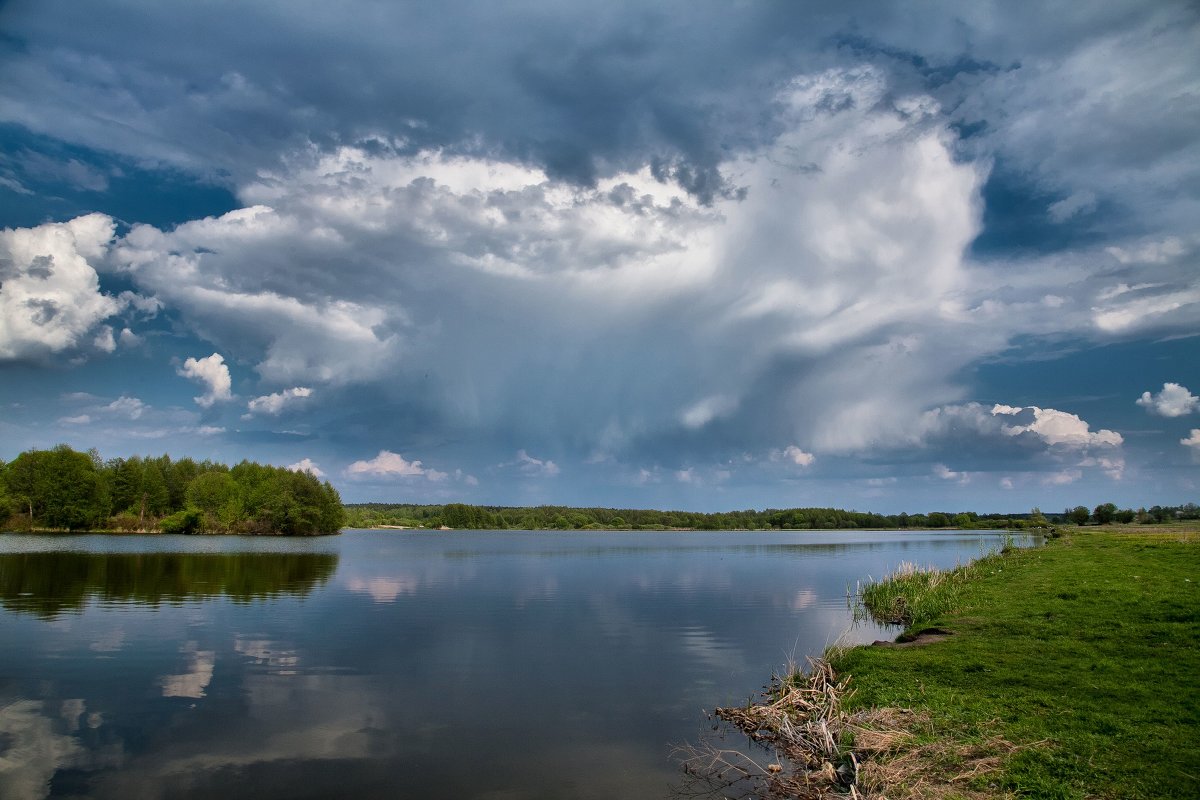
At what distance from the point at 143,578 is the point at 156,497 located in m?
99.6

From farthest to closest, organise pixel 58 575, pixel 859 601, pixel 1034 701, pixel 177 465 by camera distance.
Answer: pixel 177 465 < pixel 58 575 < pixel 859 601 < pixel 1034 701

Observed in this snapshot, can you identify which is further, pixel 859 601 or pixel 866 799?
pixel 859 601

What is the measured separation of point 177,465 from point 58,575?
362 feet

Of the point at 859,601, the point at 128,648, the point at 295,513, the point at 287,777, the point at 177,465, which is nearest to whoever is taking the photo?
the point at 287,777

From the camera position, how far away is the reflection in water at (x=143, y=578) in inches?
1444

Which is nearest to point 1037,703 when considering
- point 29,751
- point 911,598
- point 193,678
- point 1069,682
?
point 1069,682

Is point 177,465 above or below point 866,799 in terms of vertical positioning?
above

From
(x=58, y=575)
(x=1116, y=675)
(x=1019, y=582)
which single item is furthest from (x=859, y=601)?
(x=58, y=575)

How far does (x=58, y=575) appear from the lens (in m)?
47.1

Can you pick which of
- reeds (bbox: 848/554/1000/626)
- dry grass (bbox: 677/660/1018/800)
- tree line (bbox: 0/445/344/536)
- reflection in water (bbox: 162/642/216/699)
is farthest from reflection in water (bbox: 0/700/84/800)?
tree line (bbox: 0/445/344/536)

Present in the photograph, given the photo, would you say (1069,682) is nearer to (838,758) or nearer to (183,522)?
(838,758)

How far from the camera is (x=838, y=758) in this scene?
13586mm

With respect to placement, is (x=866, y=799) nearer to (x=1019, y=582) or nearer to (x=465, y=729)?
(x=465, y=729)

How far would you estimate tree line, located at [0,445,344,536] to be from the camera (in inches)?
4579
